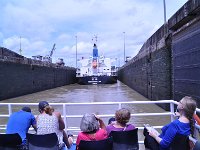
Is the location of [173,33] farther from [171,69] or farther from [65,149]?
[65,149]

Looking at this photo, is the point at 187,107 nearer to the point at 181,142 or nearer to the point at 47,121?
the point at 181,142

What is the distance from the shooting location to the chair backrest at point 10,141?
138 inches

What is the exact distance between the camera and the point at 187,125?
10.6 ft

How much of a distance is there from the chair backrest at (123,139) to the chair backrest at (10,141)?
1.04 metres

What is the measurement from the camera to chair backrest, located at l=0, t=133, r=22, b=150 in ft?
11.5

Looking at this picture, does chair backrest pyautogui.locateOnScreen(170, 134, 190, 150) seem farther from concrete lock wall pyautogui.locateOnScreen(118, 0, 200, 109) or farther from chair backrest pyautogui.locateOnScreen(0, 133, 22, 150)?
concrete lock wall pyautogui.locateOnScreen(118, 0, 200, 109)

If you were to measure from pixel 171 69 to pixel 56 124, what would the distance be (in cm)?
806

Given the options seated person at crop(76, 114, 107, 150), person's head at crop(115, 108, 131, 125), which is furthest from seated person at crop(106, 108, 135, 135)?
seated person at crop(76, 114, 107, 150)

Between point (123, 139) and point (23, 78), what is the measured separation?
2214cm

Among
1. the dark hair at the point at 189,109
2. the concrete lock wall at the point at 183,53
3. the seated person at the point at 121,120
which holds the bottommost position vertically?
the seated person at the point at 121,120

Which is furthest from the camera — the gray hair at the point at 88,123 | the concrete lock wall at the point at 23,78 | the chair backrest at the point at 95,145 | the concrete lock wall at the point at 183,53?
the concrete lock wall at the point at 23,78

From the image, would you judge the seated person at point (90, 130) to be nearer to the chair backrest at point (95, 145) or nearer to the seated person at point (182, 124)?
the chair backrest at point (95, 145)

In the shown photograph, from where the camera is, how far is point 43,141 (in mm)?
3459

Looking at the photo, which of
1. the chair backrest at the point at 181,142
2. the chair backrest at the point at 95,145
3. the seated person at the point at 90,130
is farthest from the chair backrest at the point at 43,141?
the chair backrest at the point at 181,142
